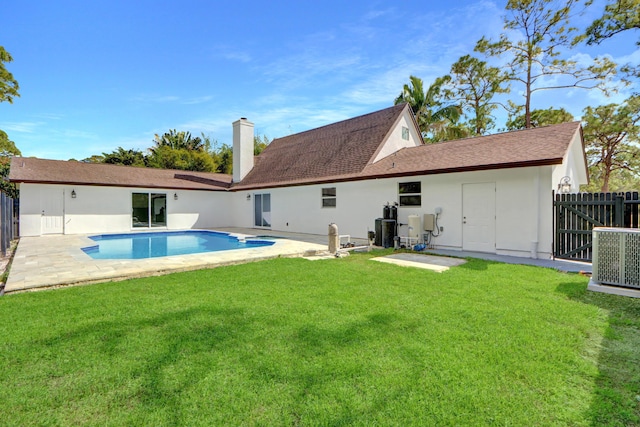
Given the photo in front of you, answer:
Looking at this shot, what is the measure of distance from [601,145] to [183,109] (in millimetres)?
35449

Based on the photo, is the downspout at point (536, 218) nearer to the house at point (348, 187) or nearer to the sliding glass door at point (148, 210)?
the house at point (348, 187)

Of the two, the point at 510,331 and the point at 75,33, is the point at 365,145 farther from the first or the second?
the point at 75,33

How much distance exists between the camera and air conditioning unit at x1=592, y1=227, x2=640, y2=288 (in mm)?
4707

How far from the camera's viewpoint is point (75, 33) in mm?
12258

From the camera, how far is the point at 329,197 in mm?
13734

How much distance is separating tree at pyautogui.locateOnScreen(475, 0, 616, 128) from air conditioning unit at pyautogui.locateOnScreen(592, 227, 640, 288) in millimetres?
19430

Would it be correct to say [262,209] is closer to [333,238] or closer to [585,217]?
[333,238]

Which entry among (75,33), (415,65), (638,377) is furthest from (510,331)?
(415,65)

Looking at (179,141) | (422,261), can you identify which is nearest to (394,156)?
(422,261)

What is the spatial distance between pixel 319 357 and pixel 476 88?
27.7m

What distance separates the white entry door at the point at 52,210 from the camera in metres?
13.9

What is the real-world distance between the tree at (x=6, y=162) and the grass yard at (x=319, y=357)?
1687 cm

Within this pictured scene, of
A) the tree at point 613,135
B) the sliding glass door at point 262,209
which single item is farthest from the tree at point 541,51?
the sliding glass door at point 262,209

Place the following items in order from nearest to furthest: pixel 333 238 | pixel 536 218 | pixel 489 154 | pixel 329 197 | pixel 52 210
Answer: pixel 536 218 < pixel 333 238 < pixel 489 154 < pixel 329 197 < pixel 52 210
